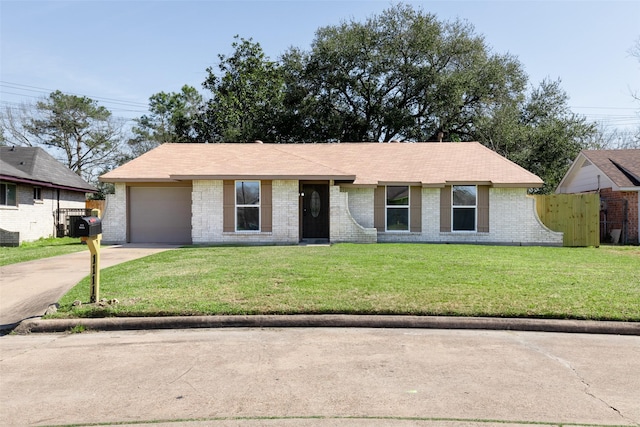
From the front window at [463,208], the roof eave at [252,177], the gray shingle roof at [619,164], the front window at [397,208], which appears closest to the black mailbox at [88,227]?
the roof eave at [252,177]

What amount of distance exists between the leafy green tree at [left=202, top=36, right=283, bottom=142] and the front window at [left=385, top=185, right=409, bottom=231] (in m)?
17.0

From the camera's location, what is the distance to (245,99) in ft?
117

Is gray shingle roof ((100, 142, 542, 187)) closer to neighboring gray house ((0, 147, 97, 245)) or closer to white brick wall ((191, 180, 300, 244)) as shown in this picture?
white brick wall ((191, 180, 300, 244))

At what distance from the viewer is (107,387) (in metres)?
4.32

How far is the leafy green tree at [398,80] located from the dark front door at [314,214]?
1487cm

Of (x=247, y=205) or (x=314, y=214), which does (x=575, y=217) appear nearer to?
(x=314, y=214)

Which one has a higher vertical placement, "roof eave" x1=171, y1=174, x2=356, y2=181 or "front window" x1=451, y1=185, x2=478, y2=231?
"roof eave" x1=171, y1=174, x2=356, y2=181

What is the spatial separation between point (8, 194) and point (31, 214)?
1.56 m

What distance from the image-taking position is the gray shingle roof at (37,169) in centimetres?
2052

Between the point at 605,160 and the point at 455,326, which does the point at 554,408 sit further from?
the point at 605,160

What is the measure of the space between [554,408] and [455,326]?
8.30 ft

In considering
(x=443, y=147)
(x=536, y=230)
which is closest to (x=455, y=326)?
(x=536, y=230)

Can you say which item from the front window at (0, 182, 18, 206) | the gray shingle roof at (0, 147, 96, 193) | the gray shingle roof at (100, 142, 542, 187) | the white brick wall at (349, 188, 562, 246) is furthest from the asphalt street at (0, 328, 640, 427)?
the gray shingle roof at (0, 147, 96, 193)

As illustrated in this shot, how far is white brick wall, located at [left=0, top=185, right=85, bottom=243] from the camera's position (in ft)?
63.4
